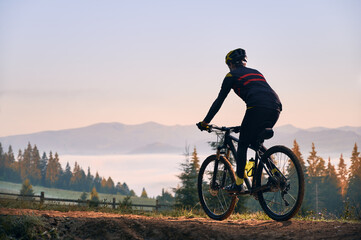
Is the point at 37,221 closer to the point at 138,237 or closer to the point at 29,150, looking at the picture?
the point at 138,237

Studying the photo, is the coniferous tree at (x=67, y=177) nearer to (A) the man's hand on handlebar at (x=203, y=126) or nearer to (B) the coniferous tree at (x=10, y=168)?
(B) the coniferous tree at (x=10, y=168)

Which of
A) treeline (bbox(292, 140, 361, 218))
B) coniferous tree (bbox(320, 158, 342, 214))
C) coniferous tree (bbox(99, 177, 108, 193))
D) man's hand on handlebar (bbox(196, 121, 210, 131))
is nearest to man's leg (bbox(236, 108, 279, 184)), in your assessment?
man's hand on handlebar (bbox(196, 121, 210, 131))

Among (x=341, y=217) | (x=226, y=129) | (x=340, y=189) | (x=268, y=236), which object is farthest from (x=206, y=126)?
(x=340, y=189)

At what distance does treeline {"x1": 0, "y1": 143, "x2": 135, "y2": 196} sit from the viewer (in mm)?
128250

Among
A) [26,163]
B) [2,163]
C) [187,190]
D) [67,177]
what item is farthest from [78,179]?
[187,190]

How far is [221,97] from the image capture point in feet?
24.2

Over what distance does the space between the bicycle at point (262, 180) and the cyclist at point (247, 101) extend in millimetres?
164

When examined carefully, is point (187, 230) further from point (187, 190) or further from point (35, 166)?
point (35, 166)

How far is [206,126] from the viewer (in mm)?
7805

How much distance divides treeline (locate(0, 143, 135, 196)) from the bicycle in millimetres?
123215

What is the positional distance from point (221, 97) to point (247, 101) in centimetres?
58

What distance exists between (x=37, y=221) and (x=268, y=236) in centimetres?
374

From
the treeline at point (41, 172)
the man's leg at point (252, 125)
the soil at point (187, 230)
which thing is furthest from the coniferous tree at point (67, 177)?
the man's leg at point (252, 125)

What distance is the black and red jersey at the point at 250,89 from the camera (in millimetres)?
6887
